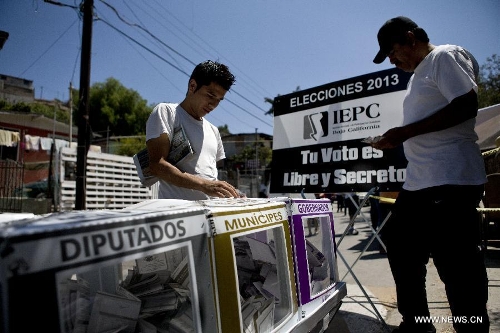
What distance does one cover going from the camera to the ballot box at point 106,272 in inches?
26.3

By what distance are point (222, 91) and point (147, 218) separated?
1.39 meters

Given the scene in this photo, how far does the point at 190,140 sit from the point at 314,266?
1.24 meters

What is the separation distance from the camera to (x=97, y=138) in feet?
117

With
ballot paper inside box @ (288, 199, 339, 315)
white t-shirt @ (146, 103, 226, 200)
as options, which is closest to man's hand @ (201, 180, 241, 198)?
white t-shirt @ (146, 103, 226, 200)

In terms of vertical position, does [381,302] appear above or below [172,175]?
below

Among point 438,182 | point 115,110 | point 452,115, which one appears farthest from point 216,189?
point 115,110

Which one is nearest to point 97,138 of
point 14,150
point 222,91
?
point 14,150

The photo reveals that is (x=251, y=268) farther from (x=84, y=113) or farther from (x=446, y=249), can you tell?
(x=84, y=113)

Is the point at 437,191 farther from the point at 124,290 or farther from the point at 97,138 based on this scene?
the point at 97,138

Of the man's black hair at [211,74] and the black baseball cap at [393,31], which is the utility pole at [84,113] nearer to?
the man's black hair at [211,74]

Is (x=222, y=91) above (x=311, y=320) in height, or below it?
above

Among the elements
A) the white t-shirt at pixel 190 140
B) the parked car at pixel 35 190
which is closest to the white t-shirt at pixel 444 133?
the white t-shirt at pixel 190 140

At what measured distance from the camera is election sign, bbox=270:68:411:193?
2830 mm

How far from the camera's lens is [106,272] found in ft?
5.04
